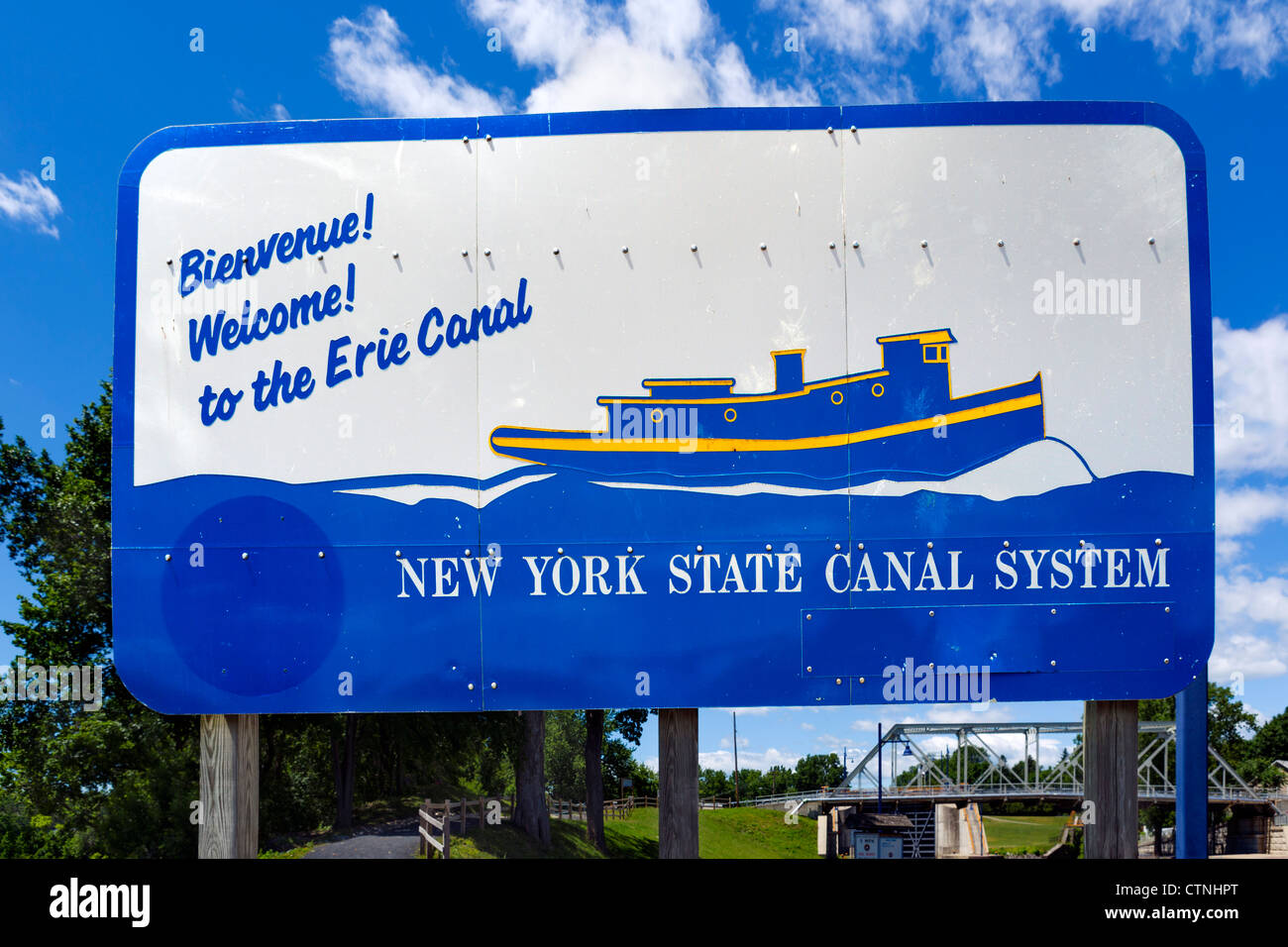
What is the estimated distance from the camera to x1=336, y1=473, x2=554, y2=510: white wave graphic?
4.98 meters

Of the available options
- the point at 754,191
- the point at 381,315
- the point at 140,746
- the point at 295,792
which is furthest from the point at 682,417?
the point at 295,792

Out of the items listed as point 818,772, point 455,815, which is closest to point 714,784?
point 818,772

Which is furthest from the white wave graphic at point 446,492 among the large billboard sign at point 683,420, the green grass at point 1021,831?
the green grass at point 1021,831

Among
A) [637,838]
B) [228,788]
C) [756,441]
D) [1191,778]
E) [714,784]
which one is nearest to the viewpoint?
[756,441]

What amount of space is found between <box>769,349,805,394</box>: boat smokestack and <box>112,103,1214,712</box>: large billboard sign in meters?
0.02

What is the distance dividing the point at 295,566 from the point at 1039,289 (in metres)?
4.96

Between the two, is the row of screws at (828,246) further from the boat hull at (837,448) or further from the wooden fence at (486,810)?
the wooden fence at (486,810)

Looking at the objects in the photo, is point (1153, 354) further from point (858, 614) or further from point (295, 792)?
point (295, 792)

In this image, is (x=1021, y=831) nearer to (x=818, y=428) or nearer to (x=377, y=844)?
(x=377, y=844)

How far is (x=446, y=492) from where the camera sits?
501 centimetres

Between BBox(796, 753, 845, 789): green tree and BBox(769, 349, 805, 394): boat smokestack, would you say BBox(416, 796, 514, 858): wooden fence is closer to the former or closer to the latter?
BBox(796, 753, 845, 789): green tree

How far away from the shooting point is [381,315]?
16.9 feet

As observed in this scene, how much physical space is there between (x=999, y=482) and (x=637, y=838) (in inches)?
612
